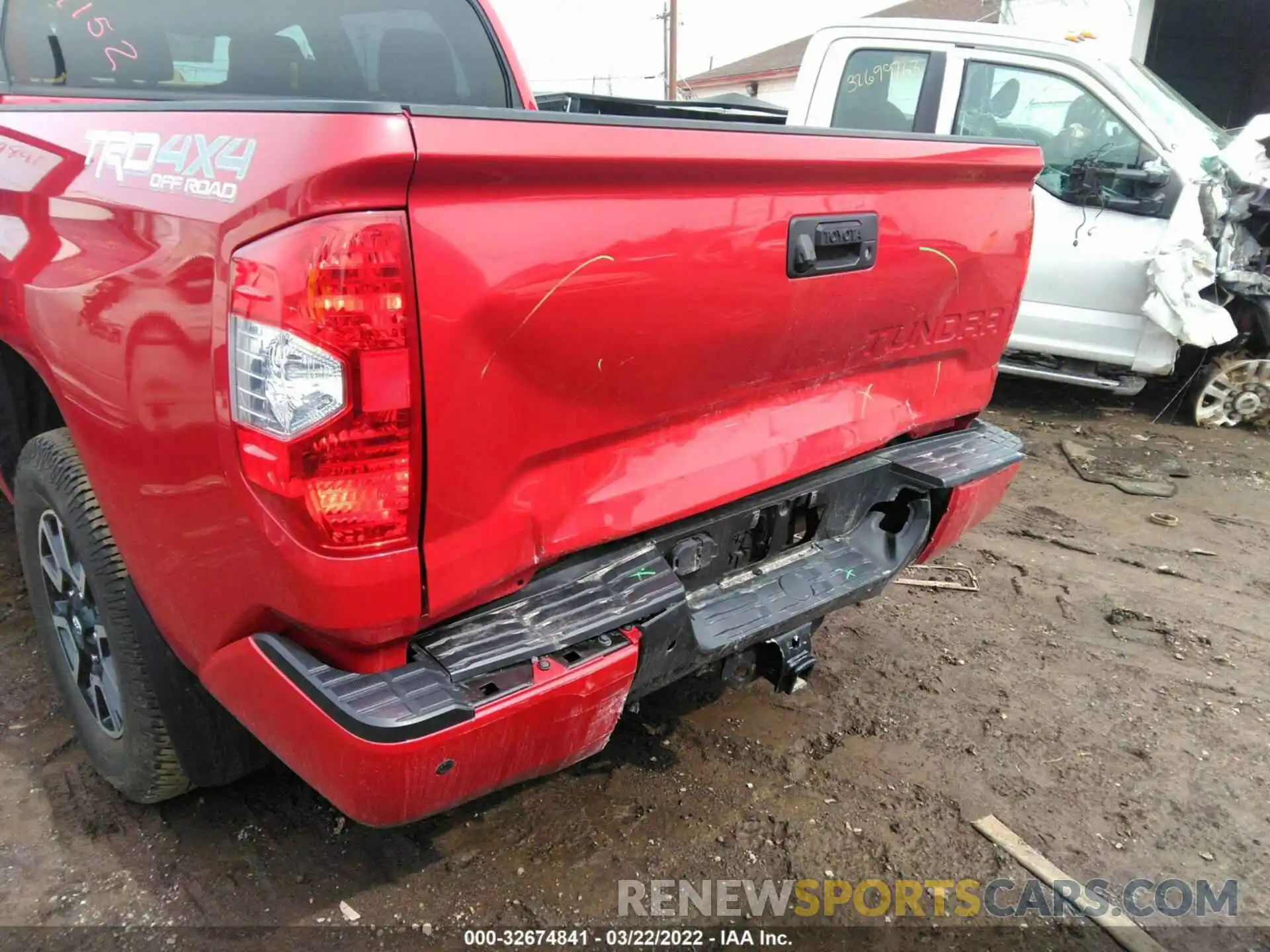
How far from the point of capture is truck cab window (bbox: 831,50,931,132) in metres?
5.62

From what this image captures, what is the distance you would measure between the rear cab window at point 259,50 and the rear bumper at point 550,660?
138cm

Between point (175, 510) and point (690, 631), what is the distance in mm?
1031

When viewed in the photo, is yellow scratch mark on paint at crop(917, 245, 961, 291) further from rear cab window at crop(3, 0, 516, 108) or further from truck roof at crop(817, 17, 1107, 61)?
truck roof at crop(817, 17, 1107, 61)

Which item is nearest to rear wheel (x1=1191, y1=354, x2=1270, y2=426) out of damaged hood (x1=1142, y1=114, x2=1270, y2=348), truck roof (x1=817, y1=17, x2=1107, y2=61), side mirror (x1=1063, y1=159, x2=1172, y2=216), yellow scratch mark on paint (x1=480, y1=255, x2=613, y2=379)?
damaged hood (x1=1142, y1=114, x2=1270, y2=348)

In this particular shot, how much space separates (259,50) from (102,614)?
1.83m

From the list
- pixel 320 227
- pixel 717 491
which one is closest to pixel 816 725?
pixel 717 491

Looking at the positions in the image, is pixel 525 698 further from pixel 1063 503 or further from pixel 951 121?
pixel 951 121

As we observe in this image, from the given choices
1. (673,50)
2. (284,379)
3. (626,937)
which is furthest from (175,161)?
(673,50)

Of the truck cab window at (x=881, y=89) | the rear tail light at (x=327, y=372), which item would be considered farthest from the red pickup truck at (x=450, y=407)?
the truck cab window at (x=881, y=89)

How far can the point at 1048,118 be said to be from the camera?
5.48 m

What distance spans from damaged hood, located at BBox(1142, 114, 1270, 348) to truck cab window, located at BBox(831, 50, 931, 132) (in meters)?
1.63

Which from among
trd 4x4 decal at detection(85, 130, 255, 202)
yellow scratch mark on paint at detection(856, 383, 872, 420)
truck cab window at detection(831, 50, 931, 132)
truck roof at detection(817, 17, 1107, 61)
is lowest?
yellow scratch mark on paint at detection(856, 383, 872, 420)

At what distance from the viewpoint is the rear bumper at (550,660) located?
154 cm

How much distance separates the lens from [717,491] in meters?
2.02
